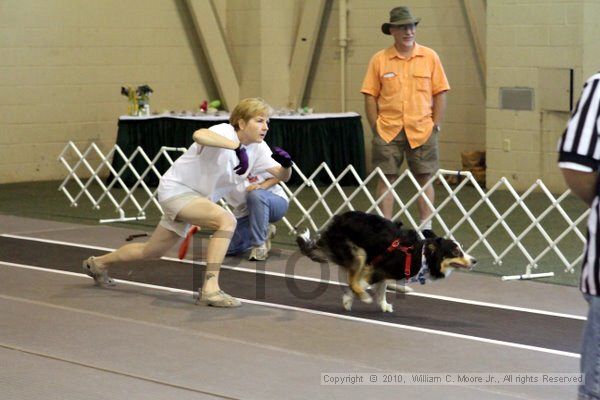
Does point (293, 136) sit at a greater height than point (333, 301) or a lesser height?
greater

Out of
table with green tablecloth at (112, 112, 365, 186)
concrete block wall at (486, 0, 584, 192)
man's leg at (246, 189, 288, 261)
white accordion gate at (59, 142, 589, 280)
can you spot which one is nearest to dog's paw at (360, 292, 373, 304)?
white accordion gate at (59, 142, 589, 280)

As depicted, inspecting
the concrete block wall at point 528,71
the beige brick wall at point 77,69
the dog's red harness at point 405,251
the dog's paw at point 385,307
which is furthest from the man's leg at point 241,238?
the beige brick wall at point 77,69

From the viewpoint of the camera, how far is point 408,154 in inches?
284

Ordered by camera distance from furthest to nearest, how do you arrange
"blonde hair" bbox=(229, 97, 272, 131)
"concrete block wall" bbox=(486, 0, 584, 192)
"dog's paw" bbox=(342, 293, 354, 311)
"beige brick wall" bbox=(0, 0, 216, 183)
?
"beige brick wall" bbox=(0, 0, 216, 183) < "concrete block wall" bbox=(486, 0, 584, 192) < "blonde hair" bbox=(229, 97, 272, 131) < "dog's paw" bbox=(342, 293, 354, 311)

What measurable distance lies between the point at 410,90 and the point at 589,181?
4.24m

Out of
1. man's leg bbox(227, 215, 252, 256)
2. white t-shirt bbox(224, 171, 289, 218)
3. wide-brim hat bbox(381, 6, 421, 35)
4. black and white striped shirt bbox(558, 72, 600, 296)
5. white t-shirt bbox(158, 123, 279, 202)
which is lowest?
man's leg bbox(227, 215, 252, 256)

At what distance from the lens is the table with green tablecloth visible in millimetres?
10633

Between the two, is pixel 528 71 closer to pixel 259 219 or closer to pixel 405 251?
pixel 259 219

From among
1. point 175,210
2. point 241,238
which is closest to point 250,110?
point 175,210

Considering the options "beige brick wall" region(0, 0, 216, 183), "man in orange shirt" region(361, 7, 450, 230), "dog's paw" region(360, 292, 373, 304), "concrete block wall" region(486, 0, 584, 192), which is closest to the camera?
"dog's paw" region(360, 292, 373, 304)

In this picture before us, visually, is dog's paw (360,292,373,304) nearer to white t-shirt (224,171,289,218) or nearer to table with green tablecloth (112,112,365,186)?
white t-shirt (224,171,289,218)

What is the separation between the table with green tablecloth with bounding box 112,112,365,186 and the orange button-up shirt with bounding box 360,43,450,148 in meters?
3.45

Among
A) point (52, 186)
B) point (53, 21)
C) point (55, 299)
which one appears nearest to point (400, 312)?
point (55, 299)

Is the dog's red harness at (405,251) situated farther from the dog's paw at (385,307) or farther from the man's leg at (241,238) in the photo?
the man's leg at (241,238)
